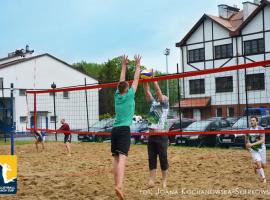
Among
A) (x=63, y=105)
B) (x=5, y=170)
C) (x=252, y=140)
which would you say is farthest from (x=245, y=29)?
(x=5, y=170)

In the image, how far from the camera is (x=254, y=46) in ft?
98.6

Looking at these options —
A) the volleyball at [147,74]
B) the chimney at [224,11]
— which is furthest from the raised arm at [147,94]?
the chimney at [224,11]

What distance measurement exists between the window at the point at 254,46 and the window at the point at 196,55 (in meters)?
3.62

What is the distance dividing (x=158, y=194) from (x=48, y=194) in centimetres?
176

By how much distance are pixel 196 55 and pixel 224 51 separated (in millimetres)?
2478

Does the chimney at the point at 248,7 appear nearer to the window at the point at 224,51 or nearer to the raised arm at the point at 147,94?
the window at the point at 224,51

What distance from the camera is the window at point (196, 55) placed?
108 feet

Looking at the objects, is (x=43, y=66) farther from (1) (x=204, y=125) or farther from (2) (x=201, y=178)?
(2) (x=201, y=178)

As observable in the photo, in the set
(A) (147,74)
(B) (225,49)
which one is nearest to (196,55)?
(B) (225,49)

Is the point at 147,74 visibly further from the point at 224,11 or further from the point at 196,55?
the point at 224,11

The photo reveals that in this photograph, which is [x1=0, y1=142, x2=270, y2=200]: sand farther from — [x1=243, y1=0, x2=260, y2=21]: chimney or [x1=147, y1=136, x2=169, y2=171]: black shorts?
[x1=243, y1=0, x2=260, y2=21]: chimney

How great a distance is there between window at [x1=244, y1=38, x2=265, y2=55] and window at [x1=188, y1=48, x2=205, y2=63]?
3619 millimetres

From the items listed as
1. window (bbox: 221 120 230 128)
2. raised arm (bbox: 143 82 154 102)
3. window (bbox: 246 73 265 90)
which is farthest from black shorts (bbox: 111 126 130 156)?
window (bbox: 221 120 230 128)

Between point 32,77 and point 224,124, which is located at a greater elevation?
point 32,77
